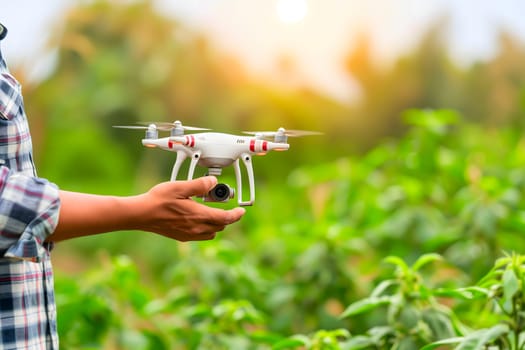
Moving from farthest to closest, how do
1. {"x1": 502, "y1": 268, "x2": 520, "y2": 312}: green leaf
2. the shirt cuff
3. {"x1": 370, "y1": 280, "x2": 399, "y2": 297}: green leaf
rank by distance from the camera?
{"x1": 370, "y1": 280, "x2": 399, "y2": 297}: green leaf < {"x1": 502, "y1": 268, "x2": 520, "y2": 312}: green leaf < the shirt cuff

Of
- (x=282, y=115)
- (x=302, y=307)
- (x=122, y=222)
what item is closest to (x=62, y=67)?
(x=282, y=115)

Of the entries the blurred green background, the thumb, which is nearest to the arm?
the thumb

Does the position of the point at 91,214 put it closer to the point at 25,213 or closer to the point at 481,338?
the point at 25,213

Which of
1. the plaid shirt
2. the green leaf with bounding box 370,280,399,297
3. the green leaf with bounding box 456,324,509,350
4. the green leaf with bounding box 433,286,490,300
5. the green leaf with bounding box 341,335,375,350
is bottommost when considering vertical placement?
the green leaf with bounding box 341,335,375,350

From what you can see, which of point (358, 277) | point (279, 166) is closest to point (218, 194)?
point (358, 277)

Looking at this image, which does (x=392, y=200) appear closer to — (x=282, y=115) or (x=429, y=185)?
(x=429, y=185)

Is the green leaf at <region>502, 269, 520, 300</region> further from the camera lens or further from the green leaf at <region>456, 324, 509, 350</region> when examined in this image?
the camera lens

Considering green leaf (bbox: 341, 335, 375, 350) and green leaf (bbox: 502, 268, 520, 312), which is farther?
green leaf (bbox: 341, 335, 375, 350)
